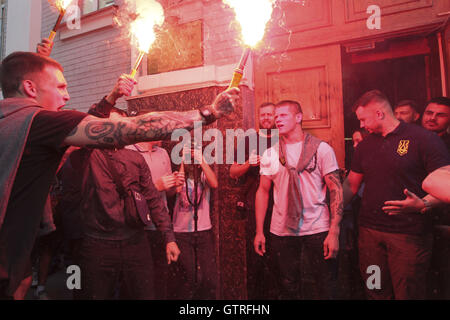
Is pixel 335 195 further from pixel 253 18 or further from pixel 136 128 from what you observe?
pixel 136 128

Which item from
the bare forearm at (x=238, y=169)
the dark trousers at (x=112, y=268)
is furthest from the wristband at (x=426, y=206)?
the dark trousers at (x=112, y=268)

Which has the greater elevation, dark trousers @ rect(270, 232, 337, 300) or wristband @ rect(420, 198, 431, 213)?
wristband @ rect(420, 198, 431, 213)

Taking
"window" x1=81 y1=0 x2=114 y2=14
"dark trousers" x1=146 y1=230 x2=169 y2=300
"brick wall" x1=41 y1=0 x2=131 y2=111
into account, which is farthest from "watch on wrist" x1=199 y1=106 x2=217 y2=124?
"window" x1=81 y1=0 x2=114 y2=14

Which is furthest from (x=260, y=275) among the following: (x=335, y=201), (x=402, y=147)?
(x=402, y=147)

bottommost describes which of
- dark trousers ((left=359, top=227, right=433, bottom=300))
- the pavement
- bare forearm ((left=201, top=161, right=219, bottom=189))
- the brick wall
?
the pavement

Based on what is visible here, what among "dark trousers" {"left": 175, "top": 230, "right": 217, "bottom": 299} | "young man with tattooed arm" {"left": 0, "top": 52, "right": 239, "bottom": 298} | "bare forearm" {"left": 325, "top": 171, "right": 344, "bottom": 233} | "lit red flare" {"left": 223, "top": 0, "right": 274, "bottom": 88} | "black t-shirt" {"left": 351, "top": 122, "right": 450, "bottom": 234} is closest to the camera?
"young man with tattooed arm" {"left": 0, "top": 52, "right": 239, "bottom": 298}

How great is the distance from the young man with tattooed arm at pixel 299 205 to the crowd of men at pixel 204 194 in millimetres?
13

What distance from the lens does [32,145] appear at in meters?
1.70

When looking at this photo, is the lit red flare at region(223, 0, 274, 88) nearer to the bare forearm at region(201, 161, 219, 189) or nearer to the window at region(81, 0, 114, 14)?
the bare forearm at region(201, 161, 219, 189)

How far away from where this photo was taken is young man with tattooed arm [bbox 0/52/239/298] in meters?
1.68

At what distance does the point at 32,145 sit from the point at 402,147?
11.0 feet

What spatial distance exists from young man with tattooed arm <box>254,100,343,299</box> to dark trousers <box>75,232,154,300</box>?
144 centimetres

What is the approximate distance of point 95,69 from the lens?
19.6 ft

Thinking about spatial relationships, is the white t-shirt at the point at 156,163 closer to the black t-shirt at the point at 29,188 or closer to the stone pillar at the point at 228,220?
the stone pillar at the point at 228,220
